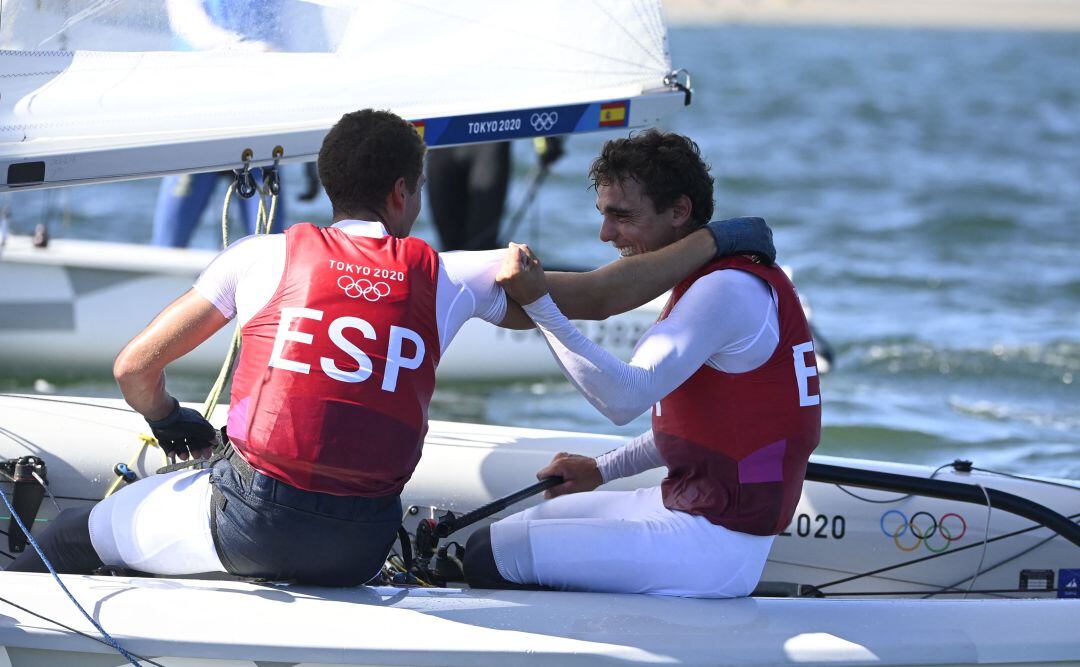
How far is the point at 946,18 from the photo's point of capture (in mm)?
50438

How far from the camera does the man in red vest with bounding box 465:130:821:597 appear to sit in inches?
78.0

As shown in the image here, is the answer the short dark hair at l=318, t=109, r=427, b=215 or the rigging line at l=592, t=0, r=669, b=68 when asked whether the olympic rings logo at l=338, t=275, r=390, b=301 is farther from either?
the rigging line at l=592, t=0, r=669, b=68

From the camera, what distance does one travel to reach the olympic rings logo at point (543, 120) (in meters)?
2.80

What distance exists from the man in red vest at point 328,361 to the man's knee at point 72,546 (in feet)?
0.04

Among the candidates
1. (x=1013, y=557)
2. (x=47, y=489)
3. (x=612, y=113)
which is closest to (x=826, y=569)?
(x=1013, y=557)

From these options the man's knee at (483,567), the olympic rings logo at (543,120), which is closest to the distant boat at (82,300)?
the olympic rings logo at (543,120)

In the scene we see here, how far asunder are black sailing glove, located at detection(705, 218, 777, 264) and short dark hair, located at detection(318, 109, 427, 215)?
0.45 m

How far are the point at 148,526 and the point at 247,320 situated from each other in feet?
1.15

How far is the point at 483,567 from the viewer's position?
2.19 meters

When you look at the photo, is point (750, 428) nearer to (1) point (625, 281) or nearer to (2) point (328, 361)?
(1) point (625, 281)

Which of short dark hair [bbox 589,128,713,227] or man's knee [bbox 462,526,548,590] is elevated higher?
short dark hair [bbox 589,128,713,227]

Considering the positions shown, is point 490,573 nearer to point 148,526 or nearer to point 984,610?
point 148,526

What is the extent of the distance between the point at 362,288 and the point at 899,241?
24.2ft

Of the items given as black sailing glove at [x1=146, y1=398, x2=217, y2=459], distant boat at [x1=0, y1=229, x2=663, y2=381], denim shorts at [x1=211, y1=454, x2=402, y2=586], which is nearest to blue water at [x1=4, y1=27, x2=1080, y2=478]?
distant boat at [x1=0, y1=229, x2=663, y2=381]
